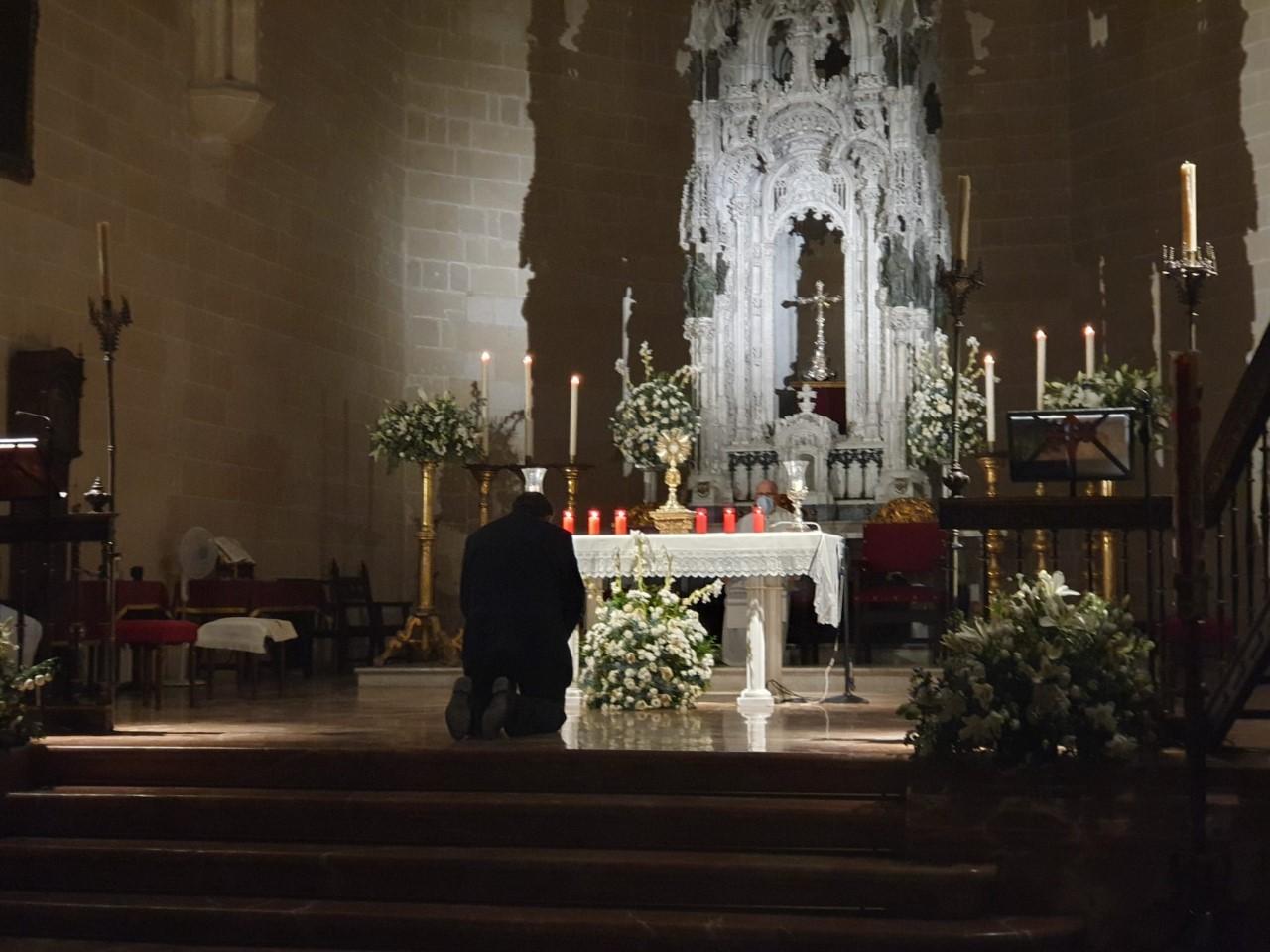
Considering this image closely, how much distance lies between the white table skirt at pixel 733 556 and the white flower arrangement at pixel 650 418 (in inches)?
123

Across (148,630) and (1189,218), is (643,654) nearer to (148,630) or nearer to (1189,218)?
(148,630)

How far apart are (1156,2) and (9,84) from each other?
30.1 feet

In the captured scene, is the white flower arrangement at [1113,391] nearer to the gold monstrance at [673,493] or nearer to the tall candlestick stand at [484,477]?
the gold monstrance at [673,493]

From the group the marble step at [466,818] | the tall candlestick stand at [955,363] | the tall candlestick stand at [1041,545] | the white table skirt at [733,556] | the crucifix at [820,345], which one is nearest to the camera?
the marble step at [466,818]

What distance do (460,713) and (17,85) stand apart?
557cm

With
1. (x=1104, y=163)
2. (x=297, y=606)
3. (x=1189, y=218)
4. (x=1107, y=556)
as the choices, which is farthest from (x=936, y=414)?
(x=1189, y=218)

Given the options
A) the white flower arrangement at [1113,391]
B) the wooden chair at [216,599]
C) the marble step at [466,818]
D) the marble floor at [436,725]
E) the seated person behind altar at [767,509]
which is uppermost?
the white flower arrangement at [1113,391]

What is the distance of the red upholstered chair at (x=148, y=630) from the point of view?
372 inches

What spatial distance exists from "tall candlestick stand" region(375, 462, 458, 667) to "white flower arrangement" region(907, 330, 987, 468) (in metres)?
3.67

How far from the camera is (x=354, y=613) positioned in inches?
551

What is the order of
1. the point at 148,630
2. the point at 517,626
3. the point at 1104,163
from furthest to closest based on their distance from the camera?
the point at 1104,163, the point at 148,630, the point at 517,626

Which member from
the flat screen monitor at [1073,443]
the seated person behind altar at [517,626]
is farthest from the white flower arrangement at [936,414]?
the flat screen monitor at [1073,443]

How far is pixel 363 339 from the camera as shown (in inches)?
562

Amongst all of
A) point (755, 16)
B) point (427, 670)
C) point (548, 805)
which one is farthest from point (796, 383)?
point (548, 805)
